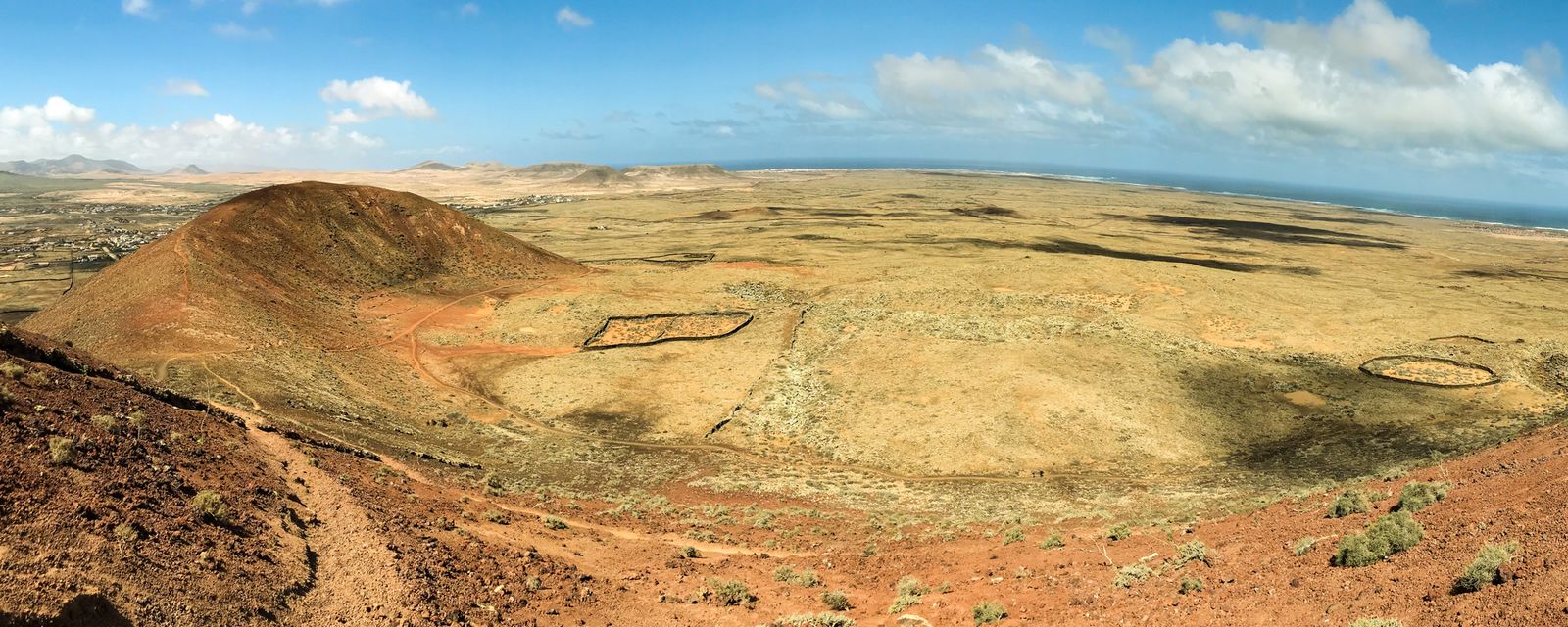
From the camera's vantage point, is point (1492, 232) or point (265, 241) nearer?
point (265, 241)

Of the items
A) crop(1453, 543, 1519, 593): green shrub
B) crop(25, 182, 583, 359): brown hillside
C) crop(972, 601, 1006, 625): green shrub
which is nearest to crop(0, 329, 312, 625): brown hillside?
crop(972, 601, 1006, 625): green shrub

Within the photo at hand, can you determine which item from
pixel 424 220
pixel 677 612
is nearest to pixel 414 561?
pixel 677 612

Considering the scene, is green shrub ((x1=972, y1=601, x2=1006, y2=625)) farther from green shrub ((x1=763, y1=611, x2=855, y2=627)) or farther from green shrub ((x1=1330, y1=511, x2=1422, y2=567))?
green shrub ((x1=1330, y1=511, x2=1422, y2=567))

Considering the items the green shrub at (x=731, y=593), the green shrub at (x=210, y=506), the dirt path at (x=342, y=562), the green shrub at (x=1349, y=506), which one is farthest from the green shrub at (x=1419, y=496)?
Answer: the green shrub at (x=210, y=506)

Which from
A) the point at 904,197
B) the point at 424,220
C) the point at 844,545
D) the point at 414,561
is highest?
the point at 904,197

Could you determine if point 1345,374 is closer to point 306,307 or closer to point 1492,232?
point 306,307

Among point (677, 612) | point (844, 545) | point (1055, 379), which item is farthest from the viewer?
point (1055, 379)
